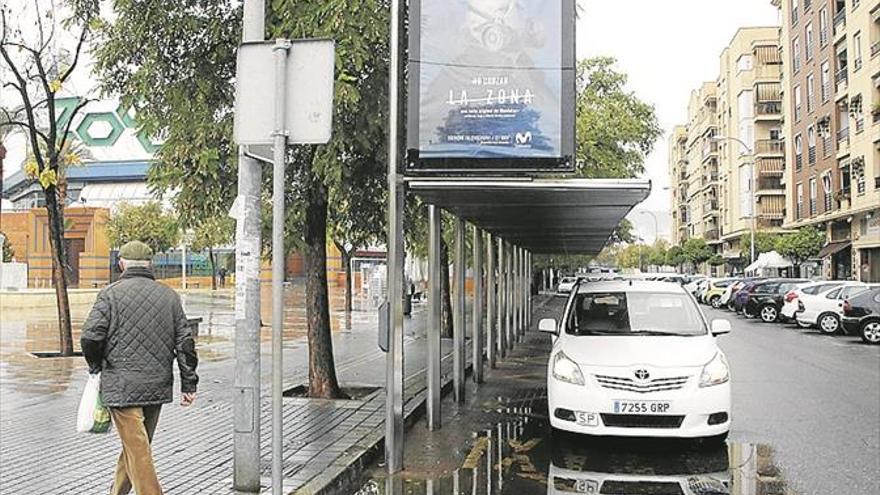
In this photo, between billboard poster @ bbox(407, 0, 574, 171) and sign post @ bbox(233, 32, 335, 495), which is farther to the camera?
billboard poster @ bbox(407, 0, 574, 171)

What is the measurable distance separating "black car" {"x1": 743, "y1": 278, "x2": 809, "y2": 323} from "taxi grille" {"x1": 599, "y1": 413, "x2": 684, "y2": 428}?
969 inches

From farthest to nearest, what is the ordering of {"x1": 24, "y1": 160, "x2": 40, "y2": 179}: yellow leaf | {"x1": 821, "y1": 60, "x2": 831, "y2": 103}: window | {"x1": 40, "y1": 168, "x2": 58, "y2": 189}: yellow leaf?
{"x1": 821, "y1": 60, "x2": 831, "y2": 103}: window → {"x1": 24, "y1": 160, "x2": 40, "y2": 179}: yellow leaf → {"x1": 40, "y1": 168, "x2": 58, "y2": 189}: yellow leaf

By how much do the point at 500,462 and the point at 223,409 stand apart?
3728mm

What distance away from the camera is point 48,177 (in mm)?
14641

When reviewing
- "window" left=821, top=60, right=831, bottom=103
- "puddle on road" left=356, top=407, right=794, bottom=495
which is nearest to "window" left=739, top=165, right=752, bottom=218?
"window" left=821, top=60, right=831, bottom=103

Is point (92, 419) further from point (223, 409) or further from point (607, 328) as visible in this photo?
point (607, 328)

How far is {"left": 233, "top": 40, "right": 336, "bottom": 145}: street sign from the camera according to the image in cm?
565

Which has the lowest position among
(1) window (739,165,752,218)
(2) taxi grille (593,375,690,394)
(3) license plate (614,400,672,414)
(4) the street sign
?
(3) license plate (614,400,672,414)

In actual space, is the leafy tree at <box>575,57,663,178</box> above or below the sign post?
above

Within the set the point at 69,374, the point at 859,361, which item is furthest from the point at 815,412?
the point at 69,374

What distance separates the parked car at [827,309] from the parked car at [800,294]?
1.25 ft

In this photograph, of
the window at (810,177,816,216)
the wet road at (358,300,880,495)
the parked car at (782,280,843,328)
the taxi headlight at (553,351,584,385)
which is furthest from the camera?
the window at (810,177,816,216)

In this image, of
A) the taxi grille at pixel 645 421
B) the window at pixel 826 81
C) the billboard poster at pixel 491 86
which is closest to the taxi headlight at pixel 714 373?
the taxi grille at pixel 645 421

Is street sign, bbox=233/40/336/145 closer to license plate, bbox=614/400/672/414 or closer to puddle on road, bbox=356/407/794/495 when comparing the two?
puddle on road, bbox=356/407/794/495
